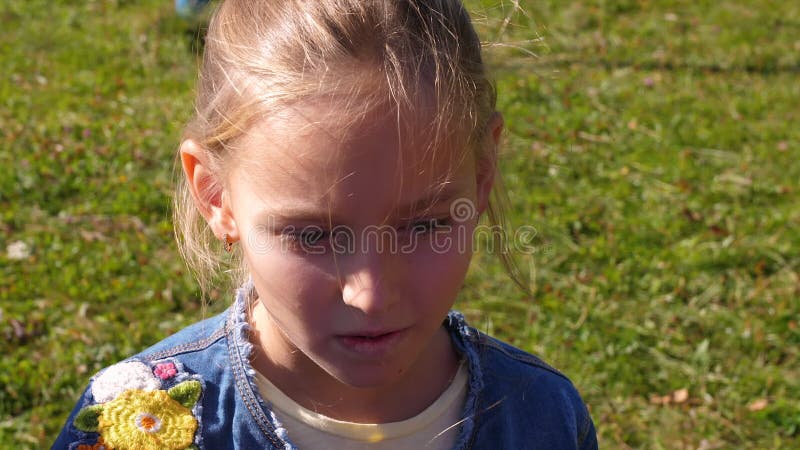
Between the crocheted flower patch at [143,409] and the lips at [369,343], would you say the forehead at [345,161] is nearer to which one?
the lips at [369,343]

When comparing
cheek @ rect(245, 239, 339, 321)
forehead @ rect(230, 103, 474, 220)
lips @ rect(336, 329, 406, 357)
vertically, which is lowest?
lips @ rect(336, 329, 406, 357)

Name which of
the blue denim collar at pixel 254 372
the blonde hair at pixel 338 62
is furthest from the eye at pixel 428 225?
the blue denim collar at pixel 254 372

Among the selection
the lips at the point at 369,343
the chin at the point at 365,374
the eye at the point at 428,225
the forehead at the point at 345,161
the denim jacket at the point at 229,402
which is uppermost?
the forehead at the point at 345,161

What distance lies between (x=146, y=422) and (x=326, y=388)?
0.41m

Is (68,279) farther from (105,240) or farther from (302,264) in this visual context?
(302,264)

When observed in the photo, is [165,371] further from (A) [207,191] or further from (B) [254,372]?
(A) [207,191]

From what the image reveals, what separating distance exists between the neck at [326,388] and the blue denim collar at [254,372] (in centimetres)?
4

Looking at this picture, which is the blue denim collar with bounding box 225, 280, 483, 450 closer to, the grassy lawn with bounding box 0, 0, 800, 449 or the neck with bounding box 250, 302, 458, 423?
the neck with bounding box 250, 302, 458, 423

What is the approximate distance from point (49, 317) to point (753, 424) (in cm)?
273

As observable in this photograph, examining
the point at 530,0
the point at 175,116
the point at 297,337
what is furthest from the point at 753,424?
the point at 530,0

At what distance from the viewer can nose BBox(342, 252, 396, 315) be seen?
5.60 feet

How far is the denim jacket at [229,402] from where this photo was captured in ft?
6.56

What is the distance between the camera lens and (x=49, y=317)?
359 centimetres

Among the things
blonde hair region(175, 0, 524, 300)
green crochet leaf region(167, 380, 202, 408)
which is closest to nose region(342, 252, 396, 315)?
blonde hair region(175, 0, 524, 300)
